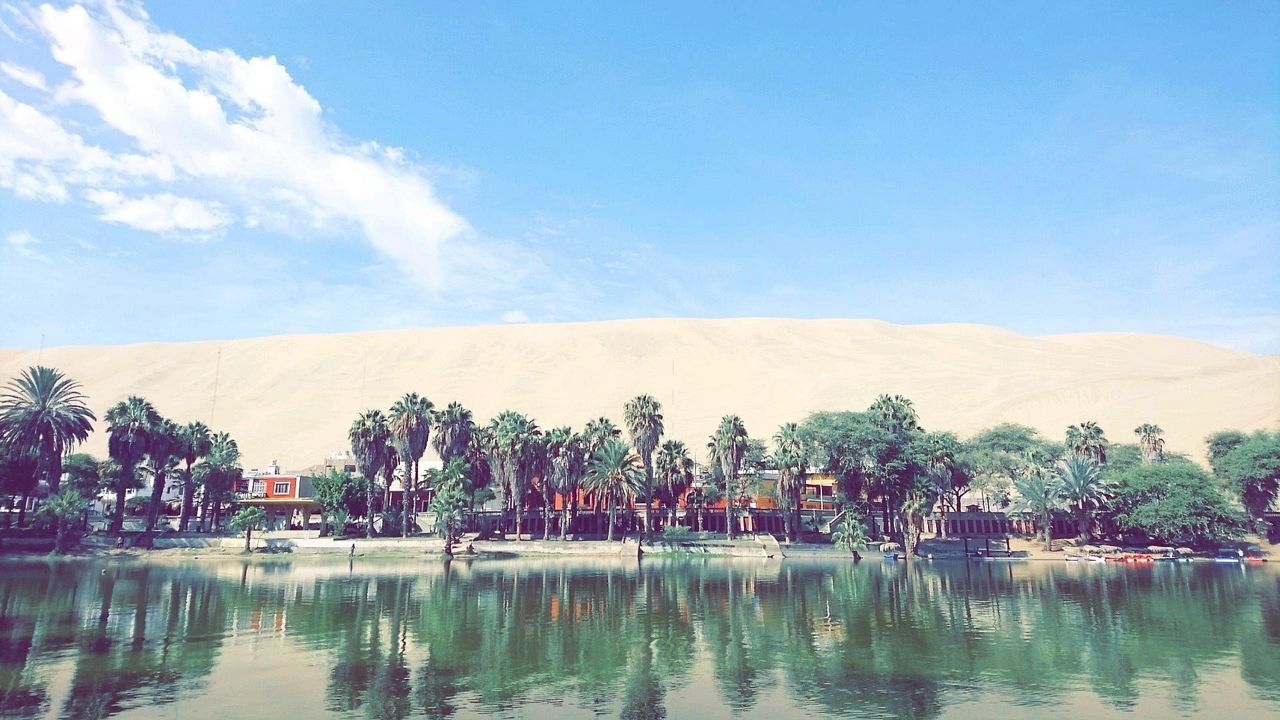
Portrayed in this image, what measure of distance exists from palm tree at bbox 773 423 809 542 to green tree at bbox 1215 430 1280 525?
40.0 m

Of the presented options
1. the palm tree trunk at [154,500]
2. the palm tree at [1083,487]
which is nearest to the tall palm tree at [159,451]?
the palm tree trunk at [154,500]

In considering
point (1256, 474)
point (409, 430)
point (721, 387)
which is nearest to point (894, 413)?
point (1256, 474)

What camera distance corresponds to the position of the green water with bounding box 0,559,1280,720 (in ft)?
65.3

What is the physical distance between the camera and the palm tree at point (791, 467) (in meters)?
70.6

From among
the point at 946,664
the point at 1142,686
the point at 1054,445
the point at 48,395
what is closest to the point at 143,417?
the point at 48,395

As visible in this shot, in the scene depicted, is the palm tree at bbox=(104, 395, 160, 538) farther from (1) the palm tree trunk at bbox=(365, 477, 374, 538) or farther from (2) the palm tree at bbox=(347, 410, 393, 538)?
(1) the palm tree trunk at bbox=(365, 477, 374, 538)

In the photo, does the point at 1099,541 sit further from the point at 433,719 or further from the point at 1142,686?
the point at 433,719

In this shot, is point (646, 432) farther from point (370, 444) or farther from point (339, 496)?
point (339, 496)

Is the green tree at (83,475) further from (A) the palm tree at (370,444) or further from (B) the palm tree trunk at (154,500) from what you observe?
(A) the palm tree at (370,444)

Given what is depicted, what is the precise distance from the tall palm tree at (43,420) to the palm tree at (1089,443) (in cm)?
9291

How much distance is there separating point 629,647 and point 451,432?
46.6m

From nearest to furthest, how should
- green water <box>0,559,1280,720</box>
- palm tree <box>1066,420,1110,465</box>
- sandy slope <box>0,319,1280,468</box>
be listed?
green water <box>0,559,1280,720</box> < palm tree <box>1066,420,1110,465</box> < sandy slope <box>0,319,1280,468</box>

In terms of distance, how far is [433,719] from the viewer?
59.5 feet

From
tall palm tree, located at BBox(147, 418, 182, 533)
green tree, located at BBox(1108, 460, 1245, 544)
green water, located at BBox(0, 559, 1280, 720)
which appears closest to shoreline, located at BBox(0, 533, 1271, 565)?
green tree, located at BBox(1108, 460, 1245, 544)
